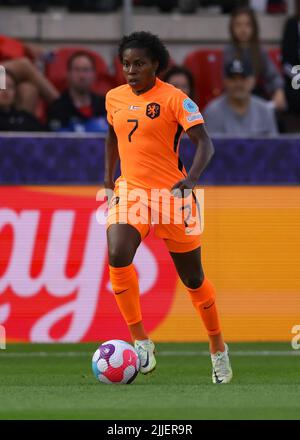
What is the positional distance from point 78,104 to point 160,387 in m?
5.19

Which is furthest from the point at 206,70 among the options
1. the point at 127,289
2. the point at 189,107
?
the point at 127,289

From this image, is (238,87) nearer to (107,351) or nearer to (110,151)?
(110,151)

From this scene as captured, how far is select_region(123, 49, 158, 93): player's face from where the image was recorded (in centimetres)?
850

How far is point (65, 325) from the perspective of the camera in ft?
36.3

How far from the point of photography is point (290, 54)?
13.6 meters

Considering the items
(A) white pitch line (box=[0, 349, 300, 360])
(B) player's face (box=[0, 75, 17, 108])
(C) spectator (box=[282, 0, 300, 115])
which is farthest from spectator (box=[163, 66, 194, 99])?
(A) white pitch line (box=[0, 349, 300, 360])

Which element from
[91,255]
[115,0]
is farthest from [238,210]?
[115,0]

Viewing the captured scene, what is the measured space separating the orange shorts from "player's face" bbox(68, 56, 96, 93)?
14.4ft

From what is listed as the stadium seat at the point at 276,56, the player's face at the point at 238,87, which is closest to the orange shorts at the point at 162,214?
the player's face at the point at 238,87

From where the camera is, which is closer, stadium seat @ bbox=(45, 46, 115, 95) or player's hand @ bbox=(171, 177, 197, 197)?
player's hand @ bbox=(171, 177, 197, 197)

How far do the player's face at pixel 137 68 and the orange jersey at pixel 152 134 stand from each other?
92mm

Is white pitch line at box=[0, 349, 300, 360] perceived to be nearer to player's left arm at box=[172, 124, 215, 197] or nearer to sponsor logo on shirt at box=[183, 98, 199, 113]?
player's left arm at box=[172, 124, 215, 197]
